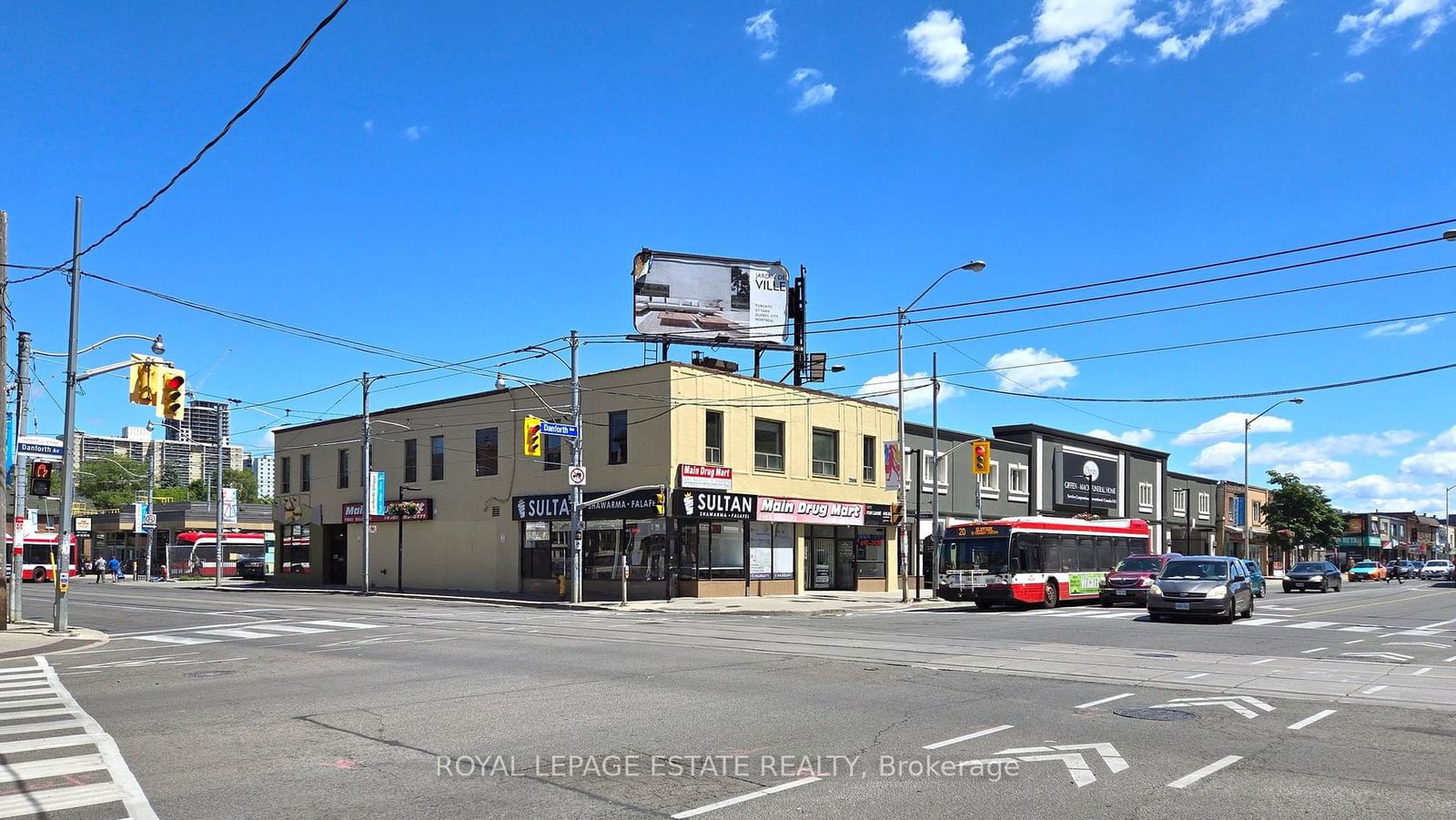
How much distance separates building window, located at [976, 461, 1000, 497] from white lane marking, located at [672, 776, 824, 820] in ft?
151

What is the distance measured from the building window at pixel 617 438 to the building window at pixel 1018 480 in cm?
2435

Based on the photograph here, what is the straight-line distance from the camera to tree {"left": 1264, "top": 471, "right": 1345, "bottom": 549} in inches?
3091

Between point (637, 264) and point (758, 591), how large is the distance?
13934mm

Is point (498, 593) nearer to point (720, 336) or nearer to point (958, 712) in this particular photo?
point (720, 336)

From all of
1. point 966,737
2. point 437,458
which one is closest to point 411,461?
point 437,458

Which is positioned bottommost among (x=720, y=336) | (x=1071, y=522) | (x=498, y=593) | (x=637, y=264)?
(x=498, y=593)

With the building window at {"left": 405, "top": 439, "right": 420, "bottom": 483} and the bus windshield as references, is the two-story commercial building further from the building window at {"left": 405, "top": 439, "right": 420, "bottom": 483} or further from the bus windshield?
the bus windshield

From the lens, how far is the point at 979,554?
32219mm

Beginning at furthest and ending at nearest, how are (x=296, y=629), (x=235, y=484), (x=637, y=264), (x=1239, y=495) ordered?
1. (x=235, y=484)
2. (x=1239, y=495)
3. (x=637, y=264)
4. (x=296, y=629)

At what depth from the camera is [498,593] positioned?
41219mm

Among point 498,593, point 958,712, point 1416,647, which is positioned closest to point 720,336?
point 498,593

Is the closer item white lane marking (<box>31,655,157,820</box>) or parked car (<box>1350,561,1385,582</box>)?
white lane marking (<box>31,655,157,820</box>)

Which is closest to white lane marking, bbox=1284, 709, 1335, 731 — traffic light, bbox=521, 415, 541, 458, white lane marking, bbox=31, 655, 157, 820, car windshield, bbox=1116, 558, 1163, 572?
white lane marking, bbox=31, 655, 157, 820

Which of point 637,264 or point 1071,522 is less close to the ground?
point 637,264
